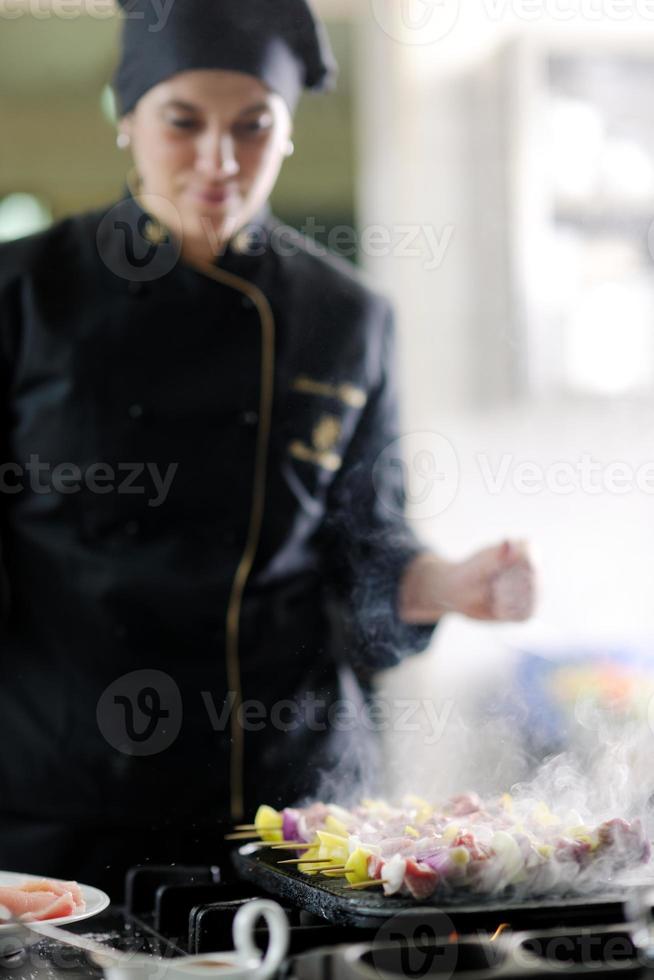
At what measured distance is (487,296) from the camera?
3627mm

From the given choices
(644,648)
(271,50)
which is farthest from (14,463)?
(644,648)

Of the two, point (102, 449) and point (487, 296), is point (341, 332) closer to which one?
point (102, 449)

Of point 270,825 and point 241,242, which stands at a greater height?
point 241,242

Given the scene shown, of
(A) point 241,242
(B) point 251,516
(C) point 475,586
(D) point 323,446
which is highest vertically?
(A) point 241,242

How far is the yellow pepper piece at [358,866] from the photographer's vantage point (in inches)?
49.4

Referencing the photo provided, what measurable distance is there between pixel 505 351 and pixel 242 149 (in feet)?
5.62

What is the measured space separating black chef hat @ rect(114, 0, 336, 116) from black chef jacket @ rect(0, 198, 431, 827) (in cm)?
24

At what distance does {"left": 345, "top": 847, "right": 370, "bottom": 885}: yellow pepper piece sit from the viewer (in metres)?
1.25

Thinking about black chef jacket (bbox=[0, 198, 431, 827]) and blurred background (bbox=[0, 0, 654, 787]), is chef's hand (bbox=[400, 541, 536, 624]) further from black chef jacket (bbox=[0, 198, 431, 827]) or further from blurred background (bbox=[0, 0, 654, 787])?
blurred background (bbox=[0, 0, 654, 787])

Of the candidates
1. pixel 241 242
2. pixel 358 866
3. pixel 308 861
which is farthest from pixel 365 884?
pixel 241 242

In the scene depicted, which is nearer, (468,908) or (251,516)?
(468,908)

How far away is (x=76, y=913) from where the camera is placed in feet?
4.13

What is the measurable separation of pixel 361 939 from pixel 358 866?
87 mm

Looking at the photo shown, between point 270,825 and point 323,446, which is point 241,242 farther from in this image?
point 270,825
